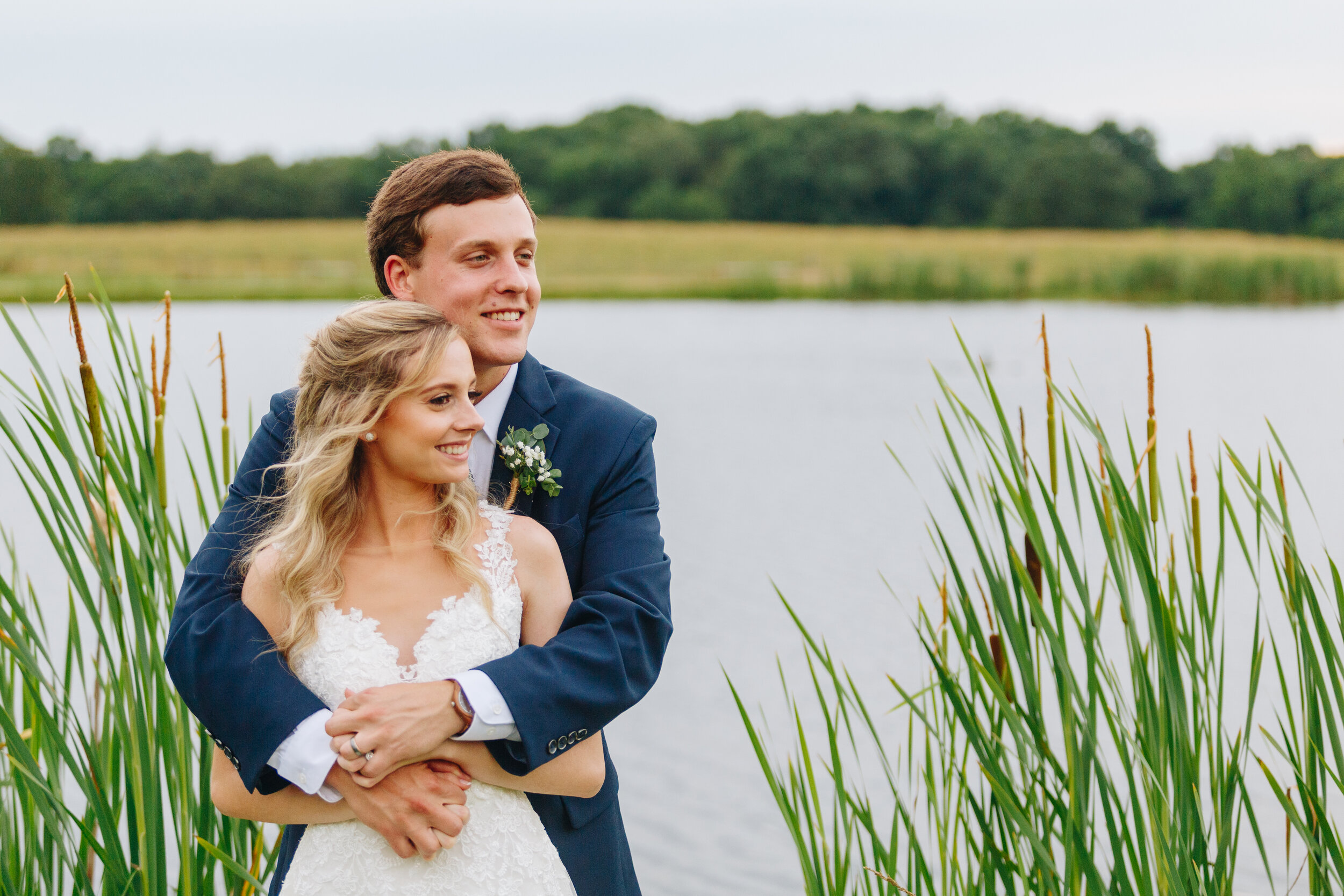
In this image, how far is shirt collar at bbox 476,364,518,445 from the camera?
6.53ft

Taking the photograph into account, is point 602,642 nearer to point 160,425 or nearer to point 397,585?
point 397,585

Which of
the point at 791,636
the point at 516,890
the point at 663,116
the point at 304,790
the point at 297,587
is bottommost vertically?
the point at 791,636

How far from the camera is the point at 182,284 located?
31484 mm

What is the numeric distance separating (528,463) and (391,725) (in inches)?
19.2

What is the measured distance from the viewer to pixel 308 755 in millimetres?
1598

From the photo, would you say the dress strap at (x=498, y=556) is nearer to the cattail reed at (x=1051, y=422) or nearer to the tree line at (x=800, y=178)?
the cattail reed at (x=1051, y=422)

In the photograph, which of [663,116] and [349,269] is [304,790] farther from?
[663,116]

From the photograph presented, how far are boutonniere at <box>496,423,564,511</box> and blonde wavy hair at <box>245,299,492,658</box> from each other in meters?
0.13

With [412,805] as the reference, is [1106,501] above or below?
above

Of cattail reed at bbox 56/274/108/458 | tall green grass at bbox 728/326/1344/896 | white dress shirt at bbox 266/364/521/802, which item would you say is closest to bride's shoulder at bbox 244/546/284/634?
white dress shirt at bbox 266/364/521/802

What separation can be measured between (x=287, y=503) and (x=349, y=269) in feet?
124

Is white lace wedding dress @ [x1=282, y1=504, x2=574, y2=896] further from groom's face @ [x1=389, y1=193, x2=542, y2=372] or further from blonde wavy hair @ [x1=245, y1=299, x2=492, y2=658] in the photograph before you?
groom's face @ [x1=389, y1=193, x2=542, y2=372]

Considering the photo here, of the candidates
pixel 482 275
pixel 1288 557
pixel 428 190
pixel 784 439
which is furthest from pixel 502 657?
pixel 784 439

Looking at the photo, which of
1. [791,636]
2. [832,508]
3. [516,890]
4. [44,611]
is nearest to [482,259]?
[516,890]
